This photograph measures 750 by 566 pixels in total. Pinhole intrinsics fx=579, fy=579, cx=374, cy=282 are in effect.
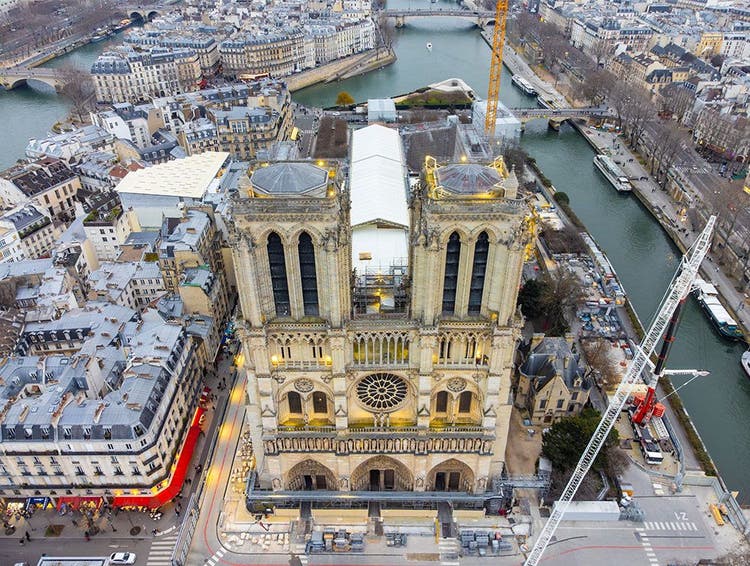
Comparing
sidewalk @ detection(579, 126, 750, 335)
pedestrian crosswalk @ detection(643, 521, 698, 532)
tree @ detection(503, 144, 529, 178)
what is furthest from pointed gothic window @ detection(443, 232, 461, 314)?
tree @ detection(503, 144, 529, 178)

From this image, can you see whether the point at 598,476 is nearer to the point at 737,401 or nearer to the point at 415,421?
the point at 415,421

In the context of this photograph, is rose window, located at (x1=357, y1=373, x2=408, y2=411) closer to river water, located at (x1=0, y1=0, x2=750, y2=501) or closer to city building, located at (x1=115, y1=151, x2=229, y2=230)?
river water, located at (x1=0, y1=0, x2=750, y2=501)

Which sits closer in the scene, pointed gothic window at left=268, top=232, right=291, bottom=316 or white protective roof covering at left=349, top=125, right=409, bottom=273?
pointed gothic window at left=268, top=232, right=291, bottom=316

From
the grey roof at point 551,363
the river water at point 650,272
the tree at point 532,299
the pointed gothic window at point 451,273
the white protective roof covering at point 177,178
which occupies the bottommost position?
the river water at point 650,272

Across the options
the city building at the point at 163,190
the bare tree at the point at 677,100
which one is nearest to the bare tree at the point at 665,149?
the bare tree at the point at 677,100

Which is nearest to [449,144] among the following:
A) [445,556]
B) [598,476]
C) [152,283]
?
[152,283]

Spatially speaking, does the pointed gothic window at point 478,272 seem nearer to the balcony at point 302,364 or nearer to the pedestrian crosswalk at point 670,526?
the balcony at point 302,364
